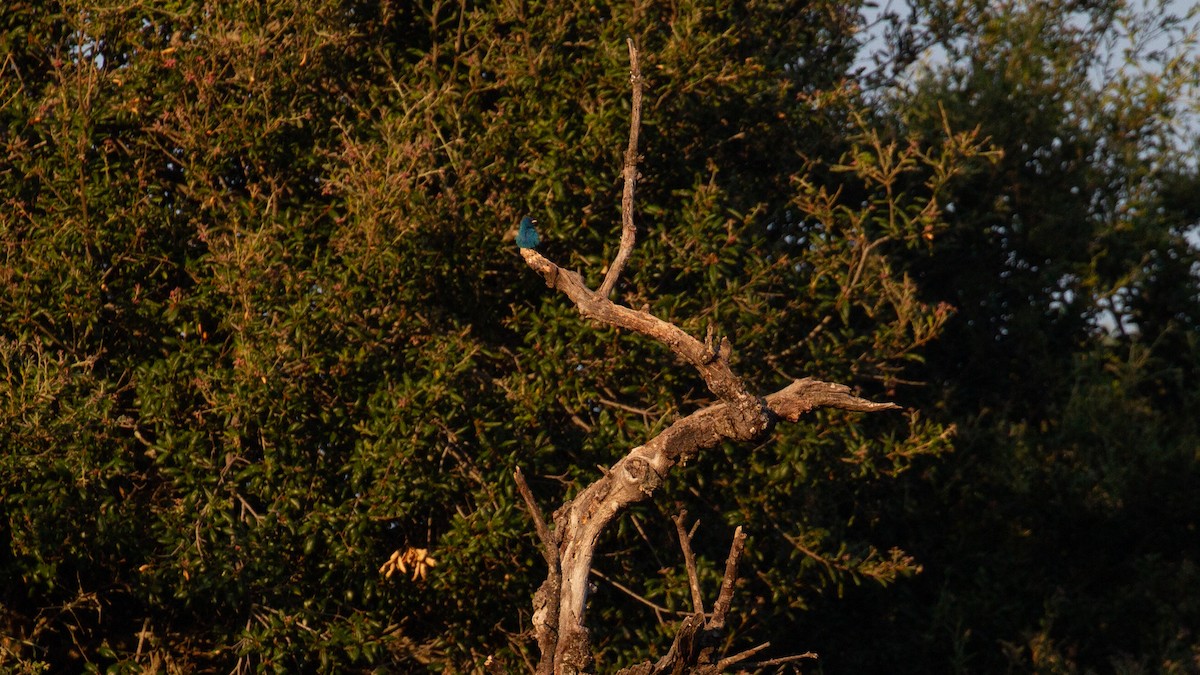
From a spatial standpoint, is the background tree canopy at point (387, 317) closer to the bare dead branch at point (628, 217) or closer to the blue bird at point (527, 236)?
the blue bird at point (527, 236)

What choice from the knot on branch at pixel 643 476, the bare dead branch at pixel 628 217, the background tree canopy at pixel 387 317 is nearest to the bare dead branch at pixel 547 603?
the knot on branch at pixel 643 476

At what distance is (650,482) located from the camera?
22.0ft

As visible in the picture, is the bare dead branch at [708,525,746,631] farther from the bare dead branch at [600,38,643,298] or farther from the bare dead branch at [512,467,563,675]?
the bare dead branch at [600,38,643,298]

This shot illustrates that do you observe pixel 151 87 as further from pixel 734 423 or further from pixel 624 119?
pixel 734 423

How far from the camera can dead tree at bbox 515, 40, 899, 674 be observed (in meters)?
6.45

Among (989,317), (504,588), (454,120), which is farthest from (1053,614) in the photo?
(454,120)

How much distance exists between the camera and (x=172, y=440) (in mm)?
9609

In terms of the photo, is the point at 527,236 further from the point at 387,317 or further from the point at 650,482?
the point at 650,482

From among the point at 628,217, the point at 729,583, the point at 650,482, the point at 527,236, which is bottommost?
the point at 729,583

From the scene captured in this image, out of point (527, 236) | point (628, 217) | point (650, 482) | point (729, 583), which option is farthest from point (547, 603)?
point (527, 236)

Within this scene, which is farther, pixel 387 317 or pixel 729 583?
pixel 387 317

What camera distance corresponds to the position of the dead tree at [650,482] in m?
6.45

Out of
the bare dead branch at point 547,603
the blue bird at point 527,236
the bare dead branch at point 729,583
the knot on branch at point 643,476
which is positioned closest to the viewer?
the bare dead branch at point 729,583

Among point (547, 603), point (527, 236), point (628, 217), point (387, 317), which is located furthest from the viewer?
point (387, 317)
